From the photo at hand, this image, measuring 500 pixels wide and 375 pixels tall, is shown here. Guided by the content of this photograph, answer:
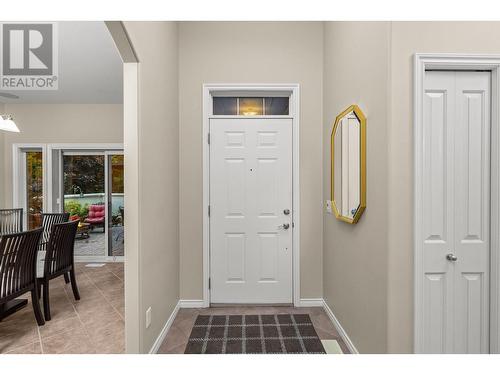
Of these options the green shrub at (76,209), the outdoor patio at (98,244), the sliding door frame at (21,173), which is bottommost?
the outdoor patio at (98,244)

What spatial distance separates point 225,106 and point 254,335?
2.32m

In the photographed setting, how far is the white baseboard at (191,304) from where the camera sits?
2.81 metres

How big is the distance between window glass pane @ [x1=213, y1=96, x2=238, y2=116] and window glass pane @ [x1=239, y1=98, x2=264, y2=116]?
79 mm

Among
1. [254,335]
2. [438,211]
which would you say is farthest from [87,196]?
[438,211]

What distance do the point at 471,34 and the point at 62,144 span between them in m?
5.49

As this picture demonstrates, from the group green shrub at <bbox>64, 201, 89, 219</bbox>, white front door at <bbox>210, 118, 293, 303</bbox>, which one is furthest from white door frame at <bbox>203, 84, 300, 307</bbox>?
green shrub at <bbox>64, 201, 89, 219</bbox>

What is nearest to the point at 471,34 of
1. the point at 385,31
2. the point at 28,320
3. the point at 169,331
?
the point at 385,31

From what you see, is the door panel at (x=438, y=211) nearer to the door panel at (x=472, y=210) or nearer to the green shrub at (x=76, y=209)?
the door panel at (x=472, y=210)

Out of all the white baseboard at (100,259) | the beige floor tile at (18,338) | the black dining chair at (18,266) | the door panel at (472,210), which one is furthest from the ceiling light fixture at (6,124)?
the door panel at (472,210)

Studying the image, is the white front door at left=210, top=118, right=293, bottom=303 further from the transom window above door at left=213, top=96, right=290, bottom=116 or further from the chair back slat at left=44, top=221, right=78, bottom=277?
the chair back slat at left=44, top=221, right=78, bottom=277

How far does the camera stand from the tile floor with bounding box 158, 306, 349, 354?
7.06ft

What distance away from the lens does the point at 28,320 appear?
259 cm

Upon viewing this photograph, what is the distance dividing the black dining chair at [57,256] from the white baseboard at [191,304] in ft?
4.12

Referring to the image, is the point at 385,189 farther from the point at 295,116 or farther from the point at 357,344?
the point at 295,116
